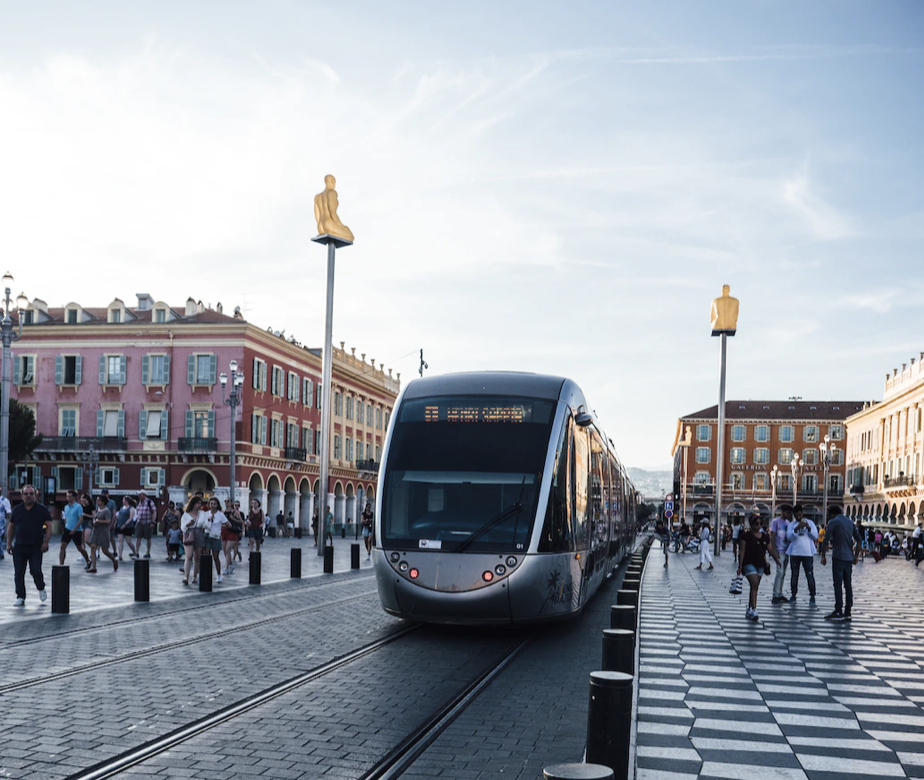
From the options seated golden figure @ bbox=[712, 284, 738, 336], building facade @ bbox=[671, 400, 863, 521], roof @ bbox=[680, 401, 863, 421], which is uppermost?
seated golden figure @ bbox=[712, 284, 738, 336]

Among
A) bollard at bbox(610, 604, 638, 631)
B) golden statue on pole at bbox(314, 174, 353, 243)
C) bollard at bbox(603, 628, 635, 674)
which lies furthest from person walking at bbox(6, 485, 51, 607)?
golden statue on pole at bbox(314, 174, 353, 243)

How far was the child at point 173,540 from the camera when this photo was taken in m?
25.6

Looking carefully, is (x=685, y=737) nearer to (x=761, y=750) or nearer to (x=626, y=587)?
(x=761, y=750)

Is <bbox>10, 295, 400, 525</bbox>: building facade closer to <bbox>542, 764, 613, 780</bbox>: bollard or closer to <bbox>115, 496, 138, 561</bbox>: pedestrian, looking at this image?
<bbox>115, 496, 138, 561</bbox>: pedestrian

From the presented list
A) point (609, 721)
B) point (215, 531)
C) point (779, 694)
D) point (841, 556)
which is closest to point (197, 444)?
point (215, 531)

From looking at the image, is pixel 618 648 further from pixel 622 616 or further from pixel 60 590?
pixel 60 590

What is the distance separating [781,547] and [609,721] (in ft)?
48.7

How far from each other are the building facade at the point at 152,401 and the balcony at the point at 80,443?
6cm

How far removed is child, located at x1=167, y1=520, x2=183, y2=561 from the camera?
2561 cm

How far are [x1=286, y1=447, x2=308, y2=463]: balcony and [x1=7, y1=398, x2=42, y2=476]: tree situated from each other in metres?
13.9

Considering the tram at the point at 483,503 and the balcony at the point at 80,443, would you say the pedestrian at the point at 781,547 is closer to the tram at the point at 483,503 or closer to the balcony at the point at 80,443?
the tram at the point at 483,503

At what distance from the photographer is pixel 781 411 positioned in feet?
385

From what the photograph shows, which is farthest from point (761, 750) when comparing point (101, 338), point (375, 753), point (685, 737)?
point (101, 338)

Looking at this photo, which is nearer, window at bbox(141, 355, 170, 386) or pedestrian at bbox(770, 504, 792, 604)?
pedestrian at bbox(770, 504, 792, 604)
